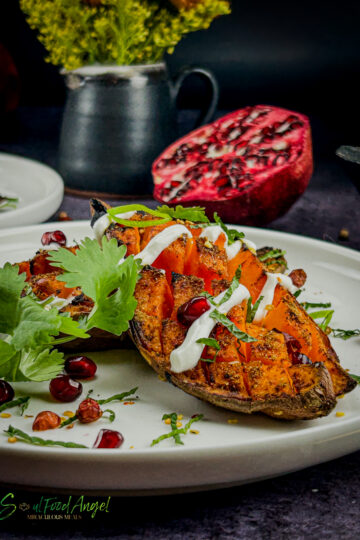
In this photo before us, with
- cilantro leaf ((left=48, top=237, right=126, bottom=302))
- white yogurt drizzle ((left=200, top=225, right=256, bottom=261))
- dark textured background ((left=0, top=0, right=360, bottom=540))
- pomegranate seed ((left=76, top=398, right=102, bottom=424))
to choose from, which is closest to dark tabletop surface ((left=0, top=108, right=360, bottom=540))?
pomegranate seed ((left=76, top=398, right=102, bottom=424))

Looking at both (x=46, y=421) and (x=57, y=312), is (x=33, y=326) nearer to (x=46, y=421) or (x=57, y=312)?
(x=57, y=312)

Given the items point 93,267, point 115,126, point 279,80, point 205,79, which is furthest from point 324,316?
point 279,80

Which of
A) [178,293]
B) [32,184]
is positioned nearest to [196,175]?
[32,184]

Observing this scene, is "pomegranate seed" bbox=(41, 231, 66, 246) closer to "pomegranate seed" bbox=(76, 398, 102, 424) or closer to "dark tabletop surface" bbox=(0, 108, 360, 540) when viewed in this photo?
"pomegranate seed" bbox=(76, 398, 102, 424)

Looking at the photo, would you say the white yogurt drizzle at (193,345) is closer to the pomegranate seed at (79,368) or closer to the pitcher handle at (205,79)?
the pomegranate seed at (79,368)

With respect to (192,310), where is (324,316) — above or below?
below

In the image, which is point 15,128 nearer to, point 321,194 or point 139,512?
point 321,194
